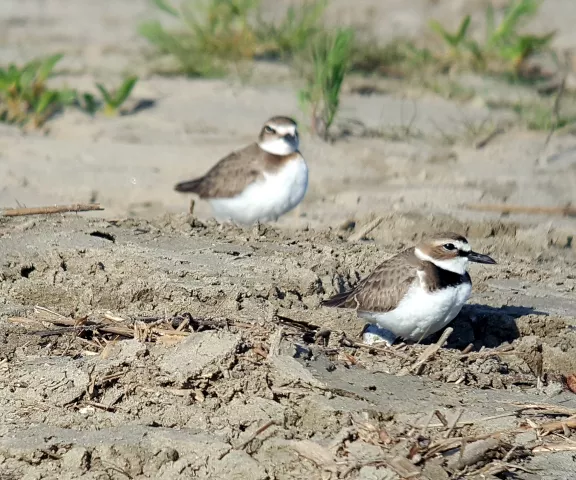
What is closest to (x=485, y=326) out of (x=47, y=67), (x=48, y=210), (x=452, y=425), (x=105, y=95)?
(x=452, y=425)

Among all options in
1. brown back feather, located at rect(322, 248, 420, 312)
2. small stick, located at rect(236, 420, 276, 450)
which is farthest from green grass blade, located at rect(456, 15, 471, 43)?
small stick, located at rect(236, 420, 276, 450)

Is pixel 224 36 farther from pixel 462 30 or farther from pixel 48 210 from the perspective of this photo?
pixel 48 210

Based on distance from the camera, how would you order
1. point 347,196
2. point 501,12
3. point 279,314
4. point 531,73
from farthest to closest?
point 501,12 → point 531,73 → point 347,196 → point 279,314

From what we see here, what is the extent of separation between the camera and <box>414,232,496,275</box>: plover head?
6180mm

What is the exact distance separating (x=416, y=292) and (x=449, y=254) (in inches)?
14.1

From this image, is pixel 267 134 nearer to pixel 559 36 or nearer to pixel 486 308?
pixel 486 308

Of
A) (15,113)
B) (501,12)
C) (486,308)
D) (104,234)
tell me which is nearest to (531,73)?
(501,12)

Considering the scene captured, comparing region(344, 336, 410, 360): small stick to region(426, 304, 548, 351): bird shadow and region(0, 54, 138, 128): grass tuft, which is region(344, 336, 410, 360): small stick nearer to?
region(426, 304, 548, 351): bird shadow

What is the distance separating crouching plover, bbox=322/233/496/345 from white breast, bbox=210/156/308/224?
196 cm

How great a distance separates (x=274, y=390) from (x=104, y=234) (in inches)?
84.2

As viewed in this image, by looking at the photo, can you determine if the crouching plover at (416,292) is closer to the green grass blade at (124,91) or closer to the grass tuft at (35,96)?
the green grass blade at (124,91)

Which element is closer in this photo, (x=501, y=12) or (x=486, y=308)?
(x=486, y=308)

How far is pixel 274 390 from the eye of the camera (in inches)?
182

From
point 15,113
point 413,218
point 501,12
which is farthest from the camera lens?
point 501,12
